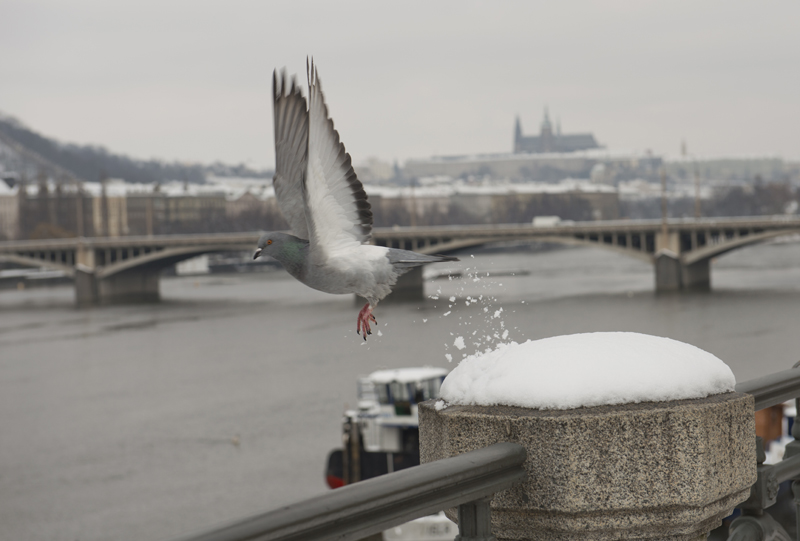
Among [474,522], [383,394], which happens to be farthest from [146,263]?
[474,522]

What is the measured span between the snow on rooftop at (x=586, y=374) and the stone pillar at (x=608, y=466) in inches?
1.0

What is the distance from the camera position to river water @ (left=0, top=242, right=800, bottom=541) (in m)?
15.6

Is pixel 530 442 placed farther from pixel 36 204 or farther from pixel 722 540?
pixel 36 204

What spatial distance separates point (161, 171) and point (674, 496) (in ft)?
363

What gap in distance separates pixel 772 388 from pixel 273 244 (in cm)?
152

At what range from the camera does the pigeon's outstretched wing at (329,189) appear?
127 centimetres

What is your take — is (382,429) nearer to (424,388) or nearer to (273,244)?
(424,388)

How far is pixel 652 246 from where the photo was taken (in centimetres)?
4278

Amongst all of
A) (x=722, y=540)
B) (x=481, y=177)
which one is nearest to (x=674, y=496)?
(x=722, y=540)

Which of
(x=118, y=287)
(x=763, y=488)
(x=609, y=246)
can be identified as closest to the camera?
(x=763, y=488)

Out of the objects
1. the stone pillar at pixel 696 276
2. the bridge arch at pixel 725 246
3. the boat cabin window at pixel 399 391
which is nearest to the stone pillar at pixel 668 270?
the stone pillar at pixel 696 276

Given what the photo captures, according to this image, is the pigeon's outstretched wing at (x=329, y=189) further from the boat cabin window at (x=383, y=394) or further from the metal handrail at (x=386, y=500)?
the boat cabin window at (x=383, y=394)

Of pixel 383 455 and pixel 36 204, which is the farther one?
pixel 36 204

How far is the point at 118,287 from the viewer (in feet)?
164
